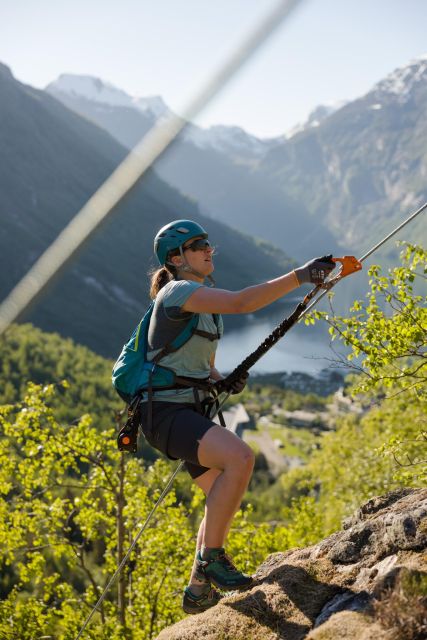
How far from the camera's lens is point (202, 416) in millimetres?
4855

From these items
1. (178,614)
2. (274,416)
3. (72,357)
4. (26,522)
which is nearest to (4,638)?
(26,522)

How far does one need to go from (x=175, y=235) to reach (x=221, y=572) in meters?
2.84

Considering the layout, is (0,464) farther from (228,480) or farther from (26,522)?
(228,480)

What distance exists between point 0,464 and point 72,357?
130 m

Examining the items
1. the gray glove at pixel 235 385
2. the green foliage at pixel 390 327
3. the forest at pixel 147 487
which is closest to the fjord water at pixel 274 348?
the forest at pixel 147 487

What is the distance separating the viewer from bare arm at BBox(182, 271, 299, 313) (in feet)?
14.7

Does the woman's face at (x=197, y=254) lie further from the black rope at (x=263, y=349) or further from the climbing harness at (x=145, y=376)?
the black rope at (x=263, y=349)

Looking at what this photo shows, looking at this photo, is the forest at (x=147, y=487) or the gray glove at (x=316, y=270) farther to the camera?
the forest at (x=147, y=487)

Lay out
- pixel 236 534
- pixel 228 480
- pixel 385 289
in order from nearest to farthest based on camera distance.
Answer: pixel 228 480, pixel 385 289, pixel 236 534

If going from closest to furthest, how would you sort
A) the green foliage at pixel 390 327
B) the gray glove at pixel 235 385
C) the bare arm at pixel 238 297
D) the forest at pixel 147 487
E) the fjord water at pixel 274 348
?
the bare arm at pixel 238 297
the gray glove at pixel 235 385
the green foliage at pixel 390 327
the forest at pixel 147 487
the fjord water at pixel 274 348

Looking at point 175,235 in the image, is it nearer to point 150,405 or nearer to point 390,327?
point 150,405

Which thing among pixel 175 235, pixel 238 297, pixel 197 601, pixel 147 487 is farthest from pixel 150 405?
pixel 147 487

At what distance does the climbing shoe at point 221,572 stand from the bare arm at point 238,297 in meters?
2.04

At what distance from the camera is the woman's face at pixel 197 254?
513cm
